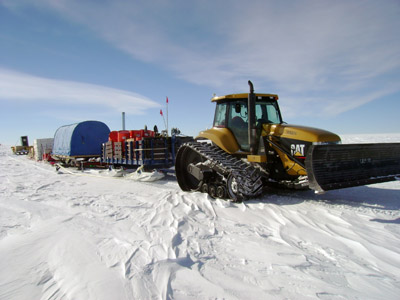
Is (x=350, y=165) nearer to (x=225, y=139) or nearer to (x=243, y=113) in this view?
(x=243, y=113)

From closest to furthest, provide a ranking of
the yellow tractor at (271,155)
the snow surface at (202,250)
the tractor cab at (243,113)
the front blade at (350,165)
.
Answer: the snow surface at (202,250) → the front blade at (350,165) → the yellow tractor at (271,155) → the tractor cab at (243,113)

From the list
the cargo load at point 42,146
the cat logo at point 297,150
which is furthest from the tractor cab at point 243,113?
the cargo load at point 42,146

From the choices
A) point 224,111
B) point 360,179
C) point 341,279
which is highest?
point 224,111

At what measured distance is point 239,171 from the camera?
594cm

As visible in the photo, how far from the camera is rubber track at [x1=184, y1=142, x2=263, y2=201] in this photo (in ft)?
19.1

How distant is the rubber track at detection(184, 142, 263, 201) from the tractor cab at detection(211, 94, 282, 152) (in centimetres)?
54

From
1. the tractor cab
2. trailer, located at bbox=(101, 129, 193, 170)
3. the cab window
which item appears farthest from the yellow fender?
trailer, located at bbox=(101, 129, 193, 170)

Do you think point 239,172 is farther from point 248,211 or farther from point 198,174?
point 198,174

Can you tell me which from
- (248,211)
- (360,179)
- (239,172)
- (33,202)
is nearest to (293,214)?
(248,211)

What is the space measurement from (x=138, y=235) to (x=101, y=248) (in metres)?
0.58

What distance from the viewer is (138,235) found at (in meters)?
3.87

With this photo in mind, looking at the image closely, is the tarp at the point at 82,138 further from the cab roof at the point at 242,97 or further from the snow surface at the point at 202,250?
the cab roof at the point at 242,97

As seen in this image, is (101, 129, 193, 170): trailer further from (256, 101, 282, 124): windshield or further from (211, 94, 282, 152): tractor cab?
(256, 101, 282, 124): windshield

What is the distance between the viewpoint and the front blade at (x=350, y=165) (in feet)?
16.4
